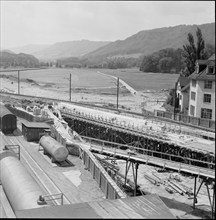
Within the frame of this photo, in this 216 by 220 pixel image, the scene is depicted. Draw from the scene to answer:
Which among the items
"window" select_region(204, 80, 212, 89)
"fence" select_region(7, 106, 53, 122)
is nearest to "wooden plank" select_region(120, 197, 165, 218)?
"window" select_region(204, 80, 212, 89)

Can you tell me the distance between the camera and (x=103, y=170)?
2695cm

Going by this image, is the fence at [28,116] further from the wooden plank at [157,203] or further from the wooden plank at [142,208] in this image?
the wooden plank at [142,208]

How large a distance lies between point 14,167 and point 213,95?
32209mm

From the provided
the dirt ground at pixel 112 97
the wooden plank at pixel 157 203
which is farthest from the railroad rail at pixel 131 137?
the dirt ground at pixel 112 97

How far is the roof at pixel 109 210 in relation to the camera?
1358 centimetres

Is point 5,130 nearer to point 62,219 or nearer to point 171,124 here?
point 171,124

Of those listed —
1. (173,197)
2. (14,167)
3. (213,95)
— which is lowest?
(173,197)

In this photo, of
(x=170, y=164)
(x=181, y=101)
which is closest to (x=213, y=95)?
(x=181, y=101)

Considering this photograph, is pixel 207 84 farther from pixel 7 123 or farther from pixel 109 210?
pixel 109 210

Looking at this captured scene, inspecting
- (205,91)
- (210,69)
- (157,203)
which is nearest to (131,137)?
(205,91)

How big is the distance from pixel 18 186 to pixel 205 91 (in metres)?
34.7

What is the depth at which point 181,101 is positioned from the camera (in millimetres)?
61969

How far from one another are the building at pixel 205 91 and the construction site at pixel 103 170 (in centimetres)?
516

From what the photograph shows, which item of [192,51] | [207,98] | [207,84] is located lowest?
[207,98]
